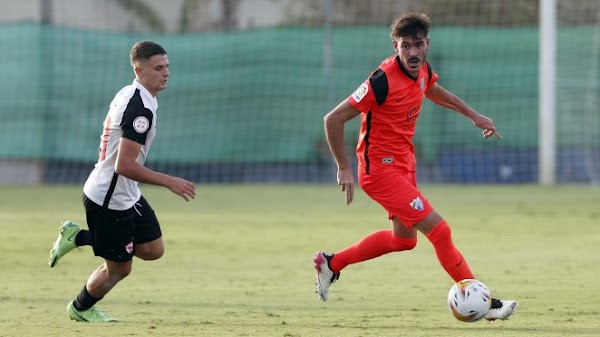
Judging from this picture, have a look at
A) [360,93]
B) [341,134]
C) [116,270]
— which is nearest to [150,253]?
[116,270]

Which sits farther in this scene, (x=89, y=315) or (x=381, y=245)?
(x=381, y=245)

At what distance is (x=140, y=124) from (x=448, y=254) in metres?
2.13

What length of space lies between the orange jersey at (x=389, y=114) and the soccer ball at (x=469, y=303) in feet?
3.86

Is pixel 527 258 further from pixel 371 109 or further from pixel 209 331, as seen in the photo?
pixel 209 331

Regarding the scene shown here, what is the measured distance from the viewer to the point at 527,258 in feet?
41.1

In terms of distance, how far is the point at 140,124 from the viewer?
7.78m

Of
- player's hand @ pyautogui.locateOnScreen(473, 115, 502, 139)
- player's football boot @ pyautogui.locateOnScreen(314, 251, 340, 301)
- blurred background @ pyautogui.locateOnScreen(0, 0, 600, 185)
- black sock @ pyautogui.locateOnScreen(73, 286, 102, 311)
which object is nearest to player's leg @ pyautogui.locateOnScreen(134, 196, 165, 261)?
black sock @ pyautogui.locateOnScreen(73, 286, 102, 311)

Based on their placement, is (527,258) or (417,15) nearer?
(417,15)

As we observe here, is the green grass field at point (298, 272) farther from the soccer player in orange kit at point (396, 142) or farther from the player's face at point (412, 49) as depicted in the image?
the player's face at point (412, 49)

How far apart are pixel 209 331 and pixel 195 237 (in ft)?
22.5

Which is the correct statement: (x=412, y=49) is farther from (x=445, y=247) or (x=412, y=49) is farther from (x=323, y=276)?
(x=323, y=276)

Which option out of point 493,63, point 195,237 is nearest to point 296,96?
point 493,63

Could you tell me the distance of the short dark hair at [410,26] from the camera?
8227 mm

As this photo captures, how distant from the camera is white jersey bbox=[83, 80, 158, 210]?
7.79 metres
